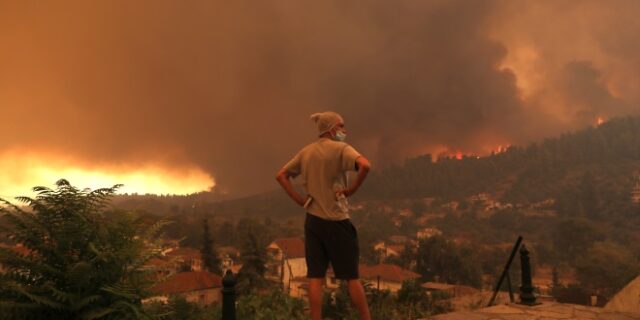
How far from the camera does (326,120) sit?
396 cm

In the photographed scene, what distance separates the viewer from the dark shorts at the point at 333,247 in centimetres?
369

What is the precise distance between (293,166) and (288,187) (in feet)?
0.65

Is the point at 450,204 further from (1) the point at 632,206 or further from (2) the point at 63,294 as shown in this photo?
(2) the point at 63,294

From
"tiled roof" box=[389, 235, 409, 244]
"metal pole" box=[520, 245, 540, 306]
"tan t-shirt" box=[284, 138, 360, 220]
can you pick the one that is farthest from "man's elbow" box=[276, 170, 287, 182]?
"tiled roof" box=[389, 235, 409, 244]

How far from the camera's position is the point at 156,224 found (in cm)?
426

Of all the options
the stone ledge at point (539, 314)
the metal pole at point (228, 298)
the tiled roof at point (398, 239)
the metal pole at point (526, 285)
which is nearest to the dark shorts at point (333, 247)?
the metal pole at point (228, 298)

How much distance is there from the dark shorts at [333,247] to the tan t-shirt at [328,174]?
8 cm

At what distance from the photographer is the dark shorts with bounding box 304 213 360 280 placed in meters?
3.69

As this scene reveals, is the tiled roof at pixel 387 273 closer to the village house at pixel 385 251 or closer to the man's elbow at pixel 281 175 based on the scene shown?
the village house at pixel 385 251

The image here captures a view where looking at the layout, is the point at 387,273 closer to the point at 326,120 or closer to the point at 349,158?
the point at 326,120

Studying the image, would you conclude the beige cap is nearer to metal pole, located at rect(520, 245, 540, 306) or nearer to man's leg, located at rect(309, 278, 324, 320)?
man's leg, located at rect(309, 278, 324, 320)

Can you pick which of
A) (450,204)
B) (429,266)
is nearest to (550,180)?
(450,204)

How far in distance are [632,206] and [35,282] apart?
14974cm

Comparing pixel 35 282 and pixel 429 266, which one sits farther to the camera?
pixel 429 266
